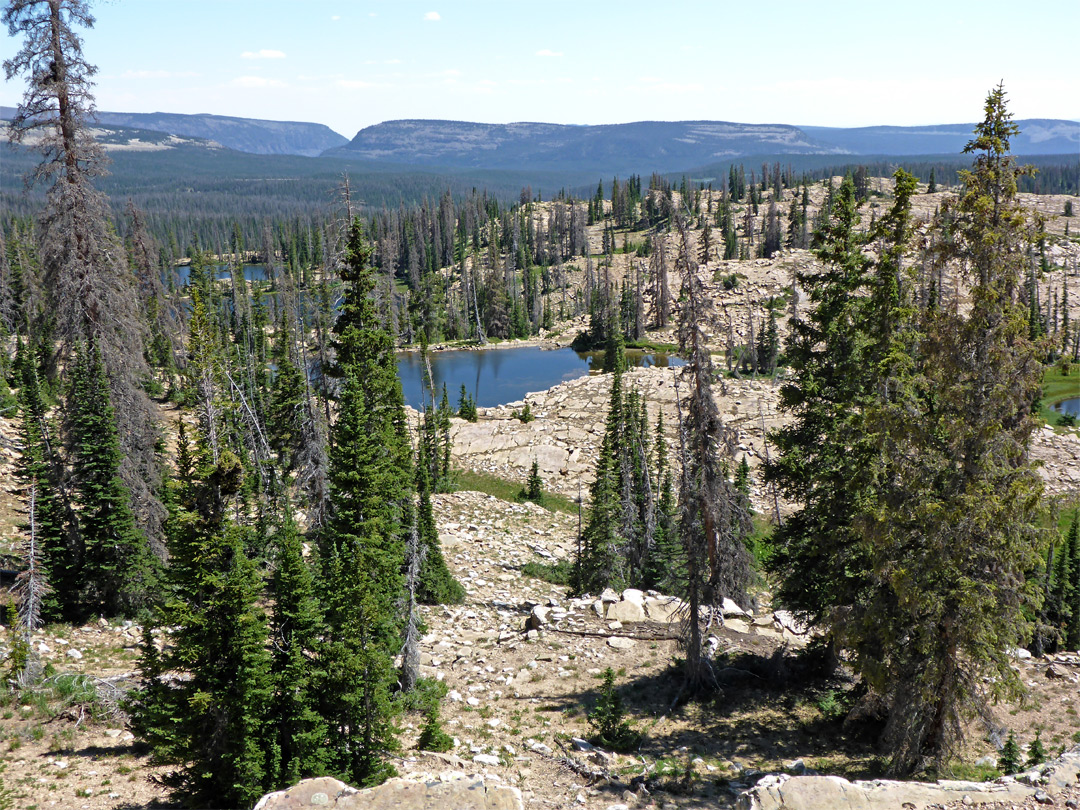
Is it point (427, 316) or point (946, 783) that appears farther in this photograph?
point (427, 316)

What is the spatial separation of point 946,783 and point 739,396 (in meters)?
70.6

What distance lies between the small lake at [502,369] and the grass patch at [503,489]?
29.1 meters

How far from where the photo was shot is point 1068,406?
101 m

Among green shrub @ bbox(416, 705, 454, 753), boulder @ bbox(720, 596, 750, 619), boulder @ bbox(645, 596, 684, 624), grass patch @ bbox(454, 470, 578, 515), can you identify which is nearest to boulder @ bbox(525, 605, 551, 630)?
boulder @ bbox(645, 596, 684, 624)

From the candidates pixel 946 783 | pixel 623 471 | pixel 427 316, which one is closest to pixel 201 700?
pixel 946 783

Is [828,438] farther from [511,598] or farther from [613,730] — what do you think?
[511,598]

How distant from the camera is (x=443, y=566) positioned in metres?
32.6

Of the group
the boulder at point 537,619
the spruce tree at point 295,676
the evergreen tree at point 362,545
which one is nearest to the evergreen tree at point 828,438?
the boulder at point 537,619

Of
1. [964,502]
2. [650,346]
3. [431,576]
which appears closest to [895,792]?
[964,502]

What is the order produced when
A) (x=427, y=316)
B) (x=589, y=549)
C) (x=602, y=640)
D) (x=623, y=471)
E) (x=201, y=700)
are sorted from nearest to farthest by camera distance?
1. (x=201, y=700)
2. (x=602, y=640)
3. (x=589, y=549)
4. (x=623, y=471)
5. (x=427, y=316)

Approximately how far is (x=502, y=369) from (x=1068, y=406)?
80.7 m

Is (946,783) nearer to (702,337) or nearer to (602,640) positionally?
(702,337)

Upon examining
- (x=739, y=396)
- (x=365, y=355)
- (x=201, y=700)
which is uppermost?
(x=365, y=355)

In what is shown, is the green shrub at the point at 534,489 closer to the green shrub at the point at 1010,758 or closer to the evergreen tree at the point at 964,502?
the evergreen tree at the point at 964,502
